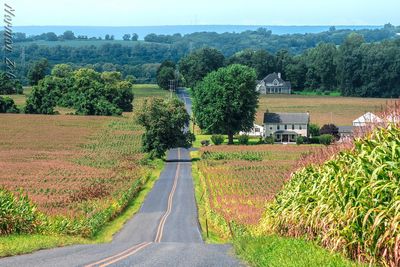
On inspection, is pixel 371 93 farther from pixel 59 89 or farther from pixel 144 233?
pixel 144 233

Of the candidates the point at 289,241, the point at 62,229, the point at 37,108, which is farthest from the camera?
the point at 37,108

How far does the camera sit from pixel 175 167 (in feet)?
265

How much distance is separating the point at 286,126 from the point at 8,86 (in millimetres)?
74931

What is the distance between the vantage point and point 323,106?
16250cm

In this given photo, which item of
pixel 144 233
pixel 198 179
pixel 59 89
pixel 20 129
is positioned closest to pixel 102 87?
pixel 59 89

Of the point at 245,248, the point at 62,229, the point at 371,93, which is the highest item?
the point at 245,248

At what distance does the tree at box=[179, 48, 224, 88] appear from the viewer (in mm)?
188250

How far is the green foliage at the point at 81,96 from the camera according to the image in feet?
→ 444

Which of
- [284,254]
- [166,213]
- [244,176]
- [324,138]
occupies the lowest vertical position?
[324,138]

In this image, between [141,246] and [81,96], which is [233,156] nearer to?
[81,96]

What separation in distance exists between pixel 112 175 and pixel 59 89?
272 ft

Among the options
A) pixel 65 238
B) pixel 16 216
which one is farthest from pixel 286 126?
pixel 16 216

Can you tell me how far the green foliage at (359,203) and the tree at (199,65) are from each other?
165 metres

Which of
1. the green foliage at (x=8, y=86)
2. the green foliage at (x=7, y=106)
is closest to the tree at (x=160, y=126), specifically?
the green foliage at (x=7, y=106)
